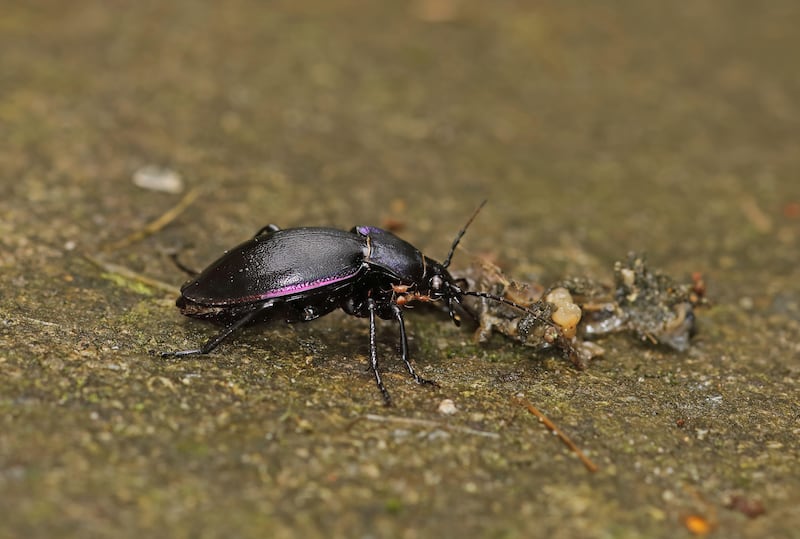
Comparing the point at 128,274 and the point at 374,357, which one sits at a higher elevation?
the point at 374,357

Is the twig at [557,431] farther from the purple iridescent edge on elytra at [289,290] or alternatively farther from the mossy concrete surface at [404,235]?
the purple iridescent edge on elytra at [289,290]

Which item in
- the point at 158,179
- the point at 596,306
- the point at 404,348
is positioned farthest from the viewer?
the point at 158,179

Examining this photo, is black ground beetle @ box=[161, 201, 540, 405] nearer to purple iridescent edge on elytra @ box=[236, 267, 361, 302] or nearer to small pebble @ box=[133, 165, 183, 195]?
purple iridescent edge on elytra @ box=[236, 267, 361, 302]

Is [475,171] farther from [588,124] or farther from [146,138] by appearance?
[146,138]

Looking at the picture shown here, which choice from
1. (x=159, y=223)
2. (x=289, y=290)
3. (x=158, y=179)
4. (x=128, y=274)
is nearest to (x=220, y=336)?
(x=289, y=290)

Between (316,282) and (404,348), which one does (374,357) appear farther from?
(316,282)

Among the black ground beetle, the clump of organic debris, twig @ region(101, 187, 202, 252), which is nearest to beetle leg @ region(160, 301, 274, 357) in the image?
the black ground beetle

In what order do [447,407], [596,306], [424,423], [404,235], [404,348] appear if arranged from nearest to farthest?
[424,423], [447,407], [404,348], [596,306], [404,235]

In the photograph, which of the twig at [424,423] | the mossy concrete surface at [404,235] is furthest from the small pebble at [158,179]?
the twig at [424,423]
